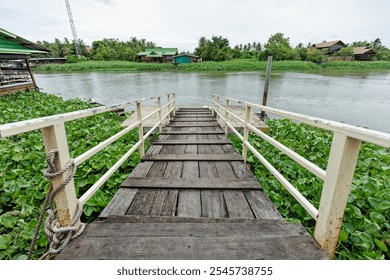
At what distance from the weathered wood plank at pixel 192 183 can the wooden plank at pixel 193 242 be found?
53 cm

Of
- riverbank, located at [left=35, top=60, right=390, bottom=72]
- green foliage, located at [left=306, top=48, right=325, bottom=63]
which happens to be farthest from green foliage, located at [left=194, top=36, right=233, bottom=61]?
green foliage, located at [left=306, top=48, right=325, bottom=63]

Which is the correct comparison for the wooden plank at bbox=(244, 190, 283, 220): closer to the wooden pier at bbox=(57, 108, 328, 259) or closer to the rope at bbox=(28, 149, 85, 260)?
the wooden pier at bbox=(57, 108, 328, 259)

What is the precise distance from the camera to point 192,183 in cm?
194

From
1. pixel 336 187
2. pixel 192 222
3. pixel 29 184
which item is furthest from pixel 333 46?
pixel 29 184

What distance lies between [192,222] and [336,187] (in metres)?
0.88

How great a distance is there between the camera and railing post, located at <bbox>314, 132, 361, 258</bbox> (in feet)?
3.28

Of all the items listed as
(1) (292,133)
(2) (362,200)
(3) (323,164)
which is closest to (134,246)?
(2) (362,200)

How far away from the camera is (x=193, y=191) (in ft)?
6.08

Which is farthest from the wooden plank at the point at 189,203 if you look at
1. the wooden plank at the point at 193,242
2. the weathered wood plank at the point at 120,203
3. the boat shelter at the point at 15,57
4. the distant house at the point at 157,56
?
the distant house at the point at 157,56

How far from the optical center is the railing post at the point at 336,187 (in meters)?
1.00

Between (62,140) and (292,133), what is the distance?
16.0ft

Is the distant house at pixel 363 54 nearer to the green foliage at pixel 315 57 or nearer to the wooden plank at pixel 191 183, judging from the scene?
the green foliage at pixel 315 57

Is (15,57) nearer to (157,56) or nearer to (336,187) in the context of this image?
(336,187)

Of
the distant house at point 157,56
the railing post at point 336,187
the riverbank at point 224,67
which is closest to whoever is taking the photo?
the railing post at point 336,187
